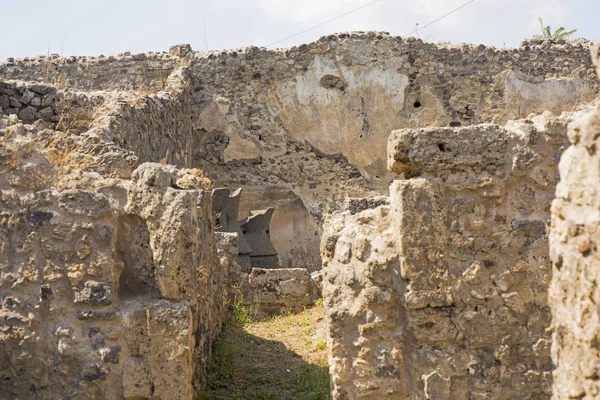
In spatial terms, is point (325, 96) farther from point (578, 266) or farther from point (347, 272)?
point (578, 266)

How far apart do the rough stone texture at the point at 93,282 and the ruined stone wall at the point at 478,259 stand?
47.4 inches

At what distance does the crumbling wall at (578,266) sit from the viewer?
7.69 feet

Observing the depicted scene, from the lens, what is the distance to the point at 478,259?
4160 mm

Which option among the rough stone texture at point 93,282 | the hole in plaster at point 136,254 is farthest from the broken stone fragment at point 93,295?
the hole in plaster at point 136,254

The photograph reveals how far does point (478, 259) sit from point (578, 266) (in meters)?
1.74

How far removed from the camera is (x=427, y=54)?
13.2 m

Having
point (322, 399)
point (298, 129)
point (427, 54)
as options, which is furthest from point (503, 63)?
point (322, 399)

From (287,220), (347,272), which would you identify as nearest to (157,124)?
(287,220)

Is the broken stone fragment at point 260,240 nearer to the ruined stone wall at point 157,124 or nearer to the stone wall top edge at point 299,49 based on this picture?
the ruined stone wall at point 157,124

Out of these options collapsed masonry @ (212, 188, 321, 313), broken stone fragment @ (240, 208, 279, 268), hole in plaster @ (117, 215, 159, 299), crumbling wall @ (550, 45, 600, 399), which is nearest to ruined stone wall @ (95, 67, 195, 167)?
broken stone fragment @ (240, 208, 279, 268)

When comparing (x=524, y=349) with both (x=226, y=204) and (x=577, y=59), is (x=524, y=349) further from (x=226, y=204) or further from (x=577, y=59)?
(x=577, y=59)

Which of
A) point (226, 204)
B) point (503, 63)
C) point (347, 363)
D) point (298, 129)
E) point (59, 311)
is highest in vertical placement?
point (503, 63)

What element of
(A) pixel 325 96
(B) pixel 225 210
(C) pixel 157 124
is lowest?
(B) pixel 225 210

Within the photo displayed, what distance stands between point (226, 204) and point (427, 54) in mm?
4630
